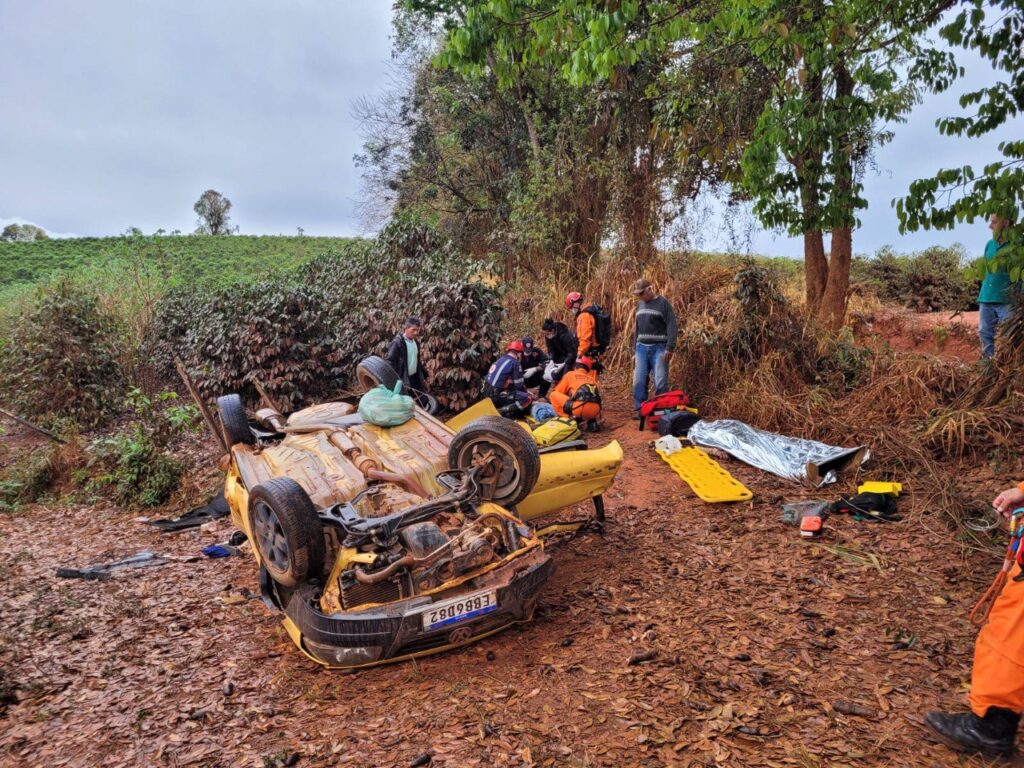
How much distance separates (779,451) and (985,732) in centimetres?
427

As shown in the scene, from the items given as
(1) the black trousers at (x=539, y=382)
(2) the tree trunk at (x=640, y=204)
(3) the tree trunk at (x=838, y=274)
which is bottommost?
(1) the black trousers at (x=539, y=382)

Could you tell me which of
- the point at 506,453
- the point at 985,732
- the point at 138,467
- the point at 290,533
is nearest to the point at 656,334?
the point at 506,453

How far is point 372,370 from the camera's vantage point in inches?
273

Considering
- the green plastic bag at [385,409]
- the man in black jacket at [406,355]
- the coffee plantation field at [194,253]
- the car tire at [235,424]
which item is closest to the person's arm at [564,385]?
the man in black jacket at [406,355]

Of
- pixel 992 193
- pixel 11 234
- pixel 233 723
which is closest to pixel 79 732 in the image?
pixel 233 723

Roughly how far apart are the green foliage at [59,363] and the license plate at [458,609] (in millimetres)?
11620

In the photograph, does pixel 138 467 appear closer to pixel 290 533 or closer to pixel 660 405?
pixel 290 533

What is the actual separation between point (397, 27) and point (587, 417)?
14.5 metres

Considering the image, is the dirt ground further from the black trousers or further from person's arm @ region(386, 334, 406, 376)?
the black trousers

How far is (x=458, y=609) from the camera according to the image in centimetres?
379

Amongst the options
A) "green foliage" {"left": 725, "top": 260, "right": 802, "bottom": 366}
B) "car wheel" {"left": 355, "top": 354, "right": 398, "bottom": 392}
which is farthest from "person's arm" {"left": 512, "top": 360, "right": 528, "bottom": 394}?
"green foliage" {"left": 725, "top": 260, "right": 802, "bottom": 366}

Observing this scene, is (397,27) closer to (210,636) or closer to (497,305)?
(497,305)

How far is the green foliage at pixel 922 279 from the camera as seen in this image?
1670 centimetres

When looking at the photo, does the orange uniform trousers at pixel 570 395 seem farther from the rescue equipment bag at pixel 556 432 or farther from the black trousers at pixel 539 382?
the black trousers at pixel 539 382
